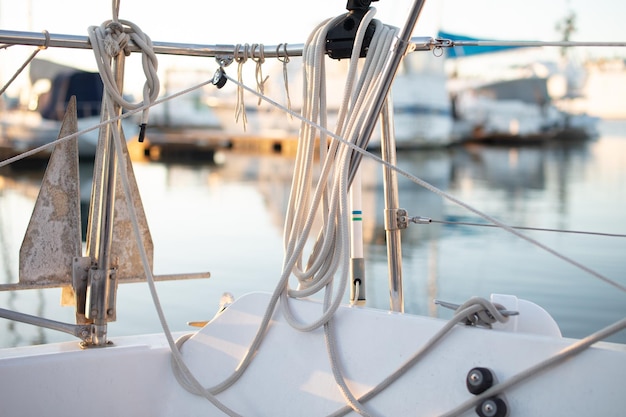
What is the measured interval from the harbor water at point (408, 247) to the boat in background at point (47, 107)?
360 cm

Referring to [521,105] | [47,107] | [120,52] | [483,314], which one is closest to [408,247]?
[120,52]

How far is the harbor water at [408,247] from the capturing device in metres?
5.60

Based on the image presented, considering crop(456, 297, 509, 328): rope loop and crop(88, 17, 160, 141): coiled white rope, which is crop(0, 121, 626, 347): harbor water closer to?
crop(456, 297, 509, 328): rope loop

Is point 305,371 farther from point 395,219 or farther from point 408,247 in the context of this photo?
point 408,247

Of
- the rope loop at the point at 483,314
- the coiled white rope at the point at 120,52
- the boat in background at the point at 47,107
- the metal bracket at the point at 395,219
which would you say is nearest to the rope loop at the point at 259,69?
the coiled white rope at the point at 120,52

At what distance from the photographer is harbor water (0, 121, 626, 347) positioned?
18.4ft

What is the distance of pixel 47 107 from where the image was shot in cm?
2588

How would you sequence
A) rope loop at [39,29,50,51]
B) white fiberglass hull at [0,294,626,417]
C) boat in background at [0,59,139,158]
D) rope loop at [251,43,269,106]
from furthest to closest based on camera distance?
boat in background at [0,59,139,158]
rope loop at [251,43,269,106]
rope loop at [39,29,50,51]
white fiberglass hull at [0,294,626,417]

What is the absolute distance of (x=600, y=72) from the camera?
Result: 41.4 meters

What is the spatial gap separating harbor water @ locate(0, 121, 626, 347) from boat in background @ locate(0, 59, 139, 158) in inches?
142

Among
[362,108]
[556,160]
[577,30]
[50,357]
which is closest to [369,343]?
[362,108]

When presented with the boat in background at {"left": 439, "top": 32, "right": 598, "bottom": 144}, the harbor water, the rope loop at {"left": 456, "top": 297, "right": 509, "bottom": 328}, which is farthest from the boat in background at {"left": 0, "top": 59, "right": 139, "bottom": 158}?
the rope loop at {"left": 456, "top": 297, "right": 509, "bottom": 328}

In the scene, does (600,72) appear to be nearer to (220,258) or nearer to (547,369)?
(220,258)

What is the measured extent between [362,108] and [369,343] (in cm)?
50
